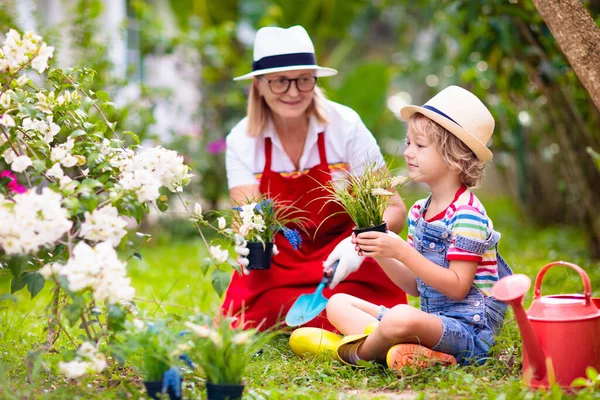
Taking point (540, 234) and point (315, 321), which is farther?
point (540, 234)

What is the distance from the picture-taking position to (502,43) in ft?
14.2

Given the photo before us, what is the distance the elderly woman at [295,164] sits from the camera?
11.1 ft

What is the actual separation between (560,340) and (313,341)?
99 centimetres

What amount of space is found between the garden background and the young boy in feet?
0.31

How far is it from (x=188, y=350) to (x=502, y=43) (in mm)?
2929

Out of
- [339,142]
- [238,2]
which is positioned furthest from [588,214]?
[238,2]

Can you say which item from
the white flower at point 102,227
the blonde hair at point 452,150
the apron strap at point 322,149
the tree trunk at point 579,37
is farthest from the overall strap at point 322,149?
the white flower at point 102,227

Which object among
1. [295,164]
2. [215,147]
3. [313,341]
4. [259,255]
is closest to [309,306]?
[313,341]

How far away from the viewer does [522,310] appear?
89.0 inches

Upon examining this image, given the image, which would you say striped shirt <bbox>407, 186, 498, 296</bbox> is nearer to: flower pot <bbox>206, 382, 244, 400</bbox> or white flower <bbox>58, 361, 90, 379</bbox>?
flower pot <bbox>206, 382, 244, 400</bbox>

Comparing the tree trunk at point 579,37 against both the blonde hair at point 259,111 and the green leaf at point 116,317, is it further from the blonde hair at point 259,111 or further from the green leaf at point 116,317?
the green leaf at point 116,317

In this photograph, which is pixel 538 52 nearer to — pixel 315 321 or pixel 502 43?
pixel 502 43

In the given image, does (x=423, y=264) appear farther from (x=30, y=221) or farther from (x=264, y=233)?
(x=30, y=221)

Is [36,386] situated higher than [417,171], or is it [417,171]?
[417,171]
